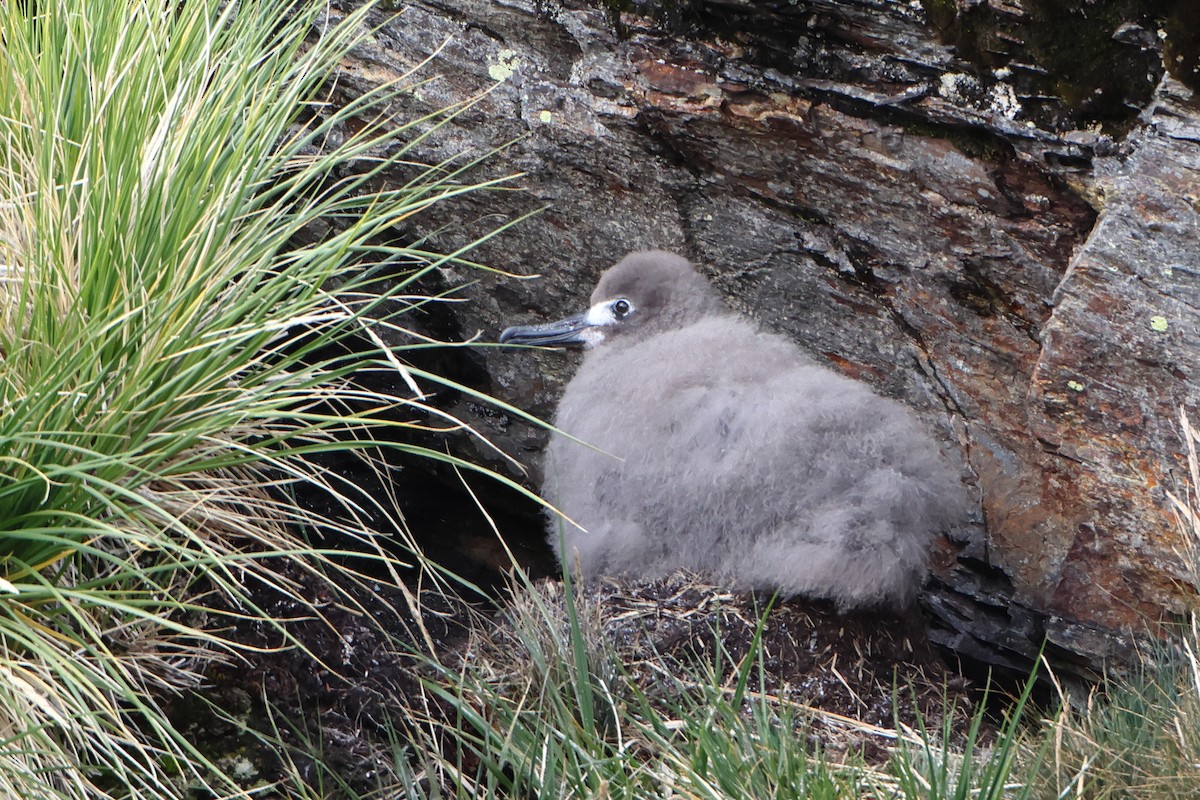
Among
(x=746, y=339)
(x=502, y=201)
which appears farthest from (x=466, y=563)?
(x=746, y=339)

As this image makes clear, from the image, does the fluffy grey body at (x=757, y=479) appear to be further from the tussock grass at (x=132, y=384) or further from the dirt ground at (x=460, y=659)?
the tussock grass at (x=132, y=384)

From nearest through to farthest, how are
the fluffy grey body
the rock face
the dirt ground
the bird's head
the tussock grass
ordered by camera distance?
the tussock grass
the dirt ground
the fluffy grey body
the rock face
the bird's head

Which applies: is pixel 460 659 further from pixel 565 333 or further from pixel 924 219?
pixel 924 219

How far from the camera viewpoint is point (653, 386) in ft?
12.6

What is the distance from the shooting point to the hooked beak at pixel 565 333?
437cm

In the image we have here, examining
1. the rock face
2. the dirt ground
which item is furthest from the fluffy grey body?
the rock face

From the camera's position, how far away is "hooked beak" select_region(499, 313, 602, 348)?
14.3ft

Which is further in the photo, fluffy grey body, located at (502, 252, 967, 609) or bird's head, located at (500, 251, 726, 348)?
bird's head, located at (500, 251, 726, 348)

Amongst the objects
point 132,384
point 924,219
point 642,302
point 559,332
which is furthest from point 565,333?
point 132,384

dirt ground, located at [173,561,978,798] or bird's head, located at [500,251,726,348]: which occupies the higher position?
bird's head, located at [500,251,726,348]

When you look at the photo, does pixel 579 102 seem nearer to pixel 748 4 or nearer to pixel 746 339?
pixel 748 4

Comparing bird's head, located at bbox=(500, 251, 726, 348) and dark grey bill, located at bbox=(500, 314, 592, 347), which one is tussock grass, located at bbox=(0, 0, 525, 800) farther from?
bird's head, located at bbox=(500, 251, 726, 348)

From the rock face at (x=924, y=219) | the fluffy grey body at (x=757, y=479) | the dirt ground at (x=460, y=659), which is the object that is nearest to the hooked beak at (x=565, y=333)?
the rock face at (x=924, y=219)

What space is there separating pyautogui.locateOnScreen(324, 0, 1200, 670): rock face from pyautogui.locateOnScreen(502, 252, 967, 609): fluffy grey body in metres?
0.56
